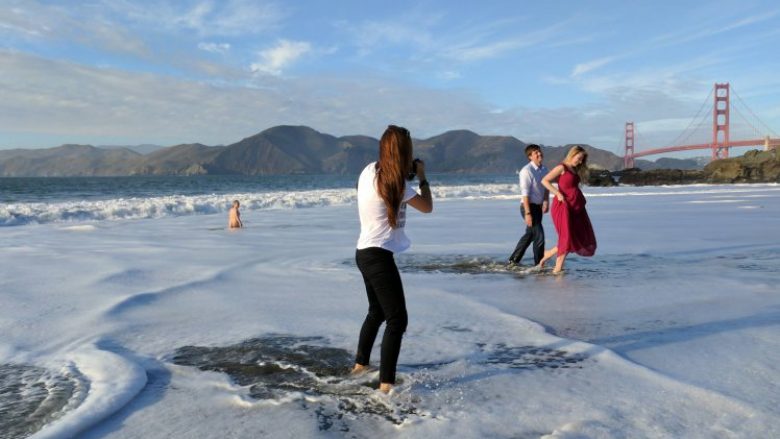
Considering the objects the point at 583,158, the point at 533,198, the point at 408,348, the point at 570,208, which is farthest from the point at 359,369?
the point at 533,198

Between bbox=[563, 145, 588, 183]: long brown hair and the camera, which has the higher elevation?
bbox=[563, 145, 588, 183]: long brown hair

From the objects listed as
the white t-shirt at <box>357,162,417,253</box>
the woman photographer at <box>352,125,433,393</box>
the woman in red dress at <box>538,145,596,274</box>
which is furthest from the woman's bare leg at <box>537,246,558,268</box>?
the white t-shirt at <box>357,162,417,253</box>

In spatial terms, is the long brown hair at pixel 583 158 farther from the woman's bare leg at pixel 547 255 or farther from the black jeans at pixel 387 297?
the black jeans at pixel 387 297

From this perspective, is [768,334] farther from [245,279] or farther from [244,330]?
[245,279]

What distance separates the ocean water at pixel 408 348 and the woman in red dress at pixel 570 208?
0.35 m

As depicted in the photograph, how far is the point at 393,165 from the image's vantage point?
3.14 meters

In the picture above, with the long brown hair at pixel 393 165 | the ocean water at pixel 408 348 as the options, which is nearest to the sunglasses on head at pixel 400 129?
the long brown hair at pixel 393 165

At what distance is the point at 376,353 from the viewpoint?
4.15 metres

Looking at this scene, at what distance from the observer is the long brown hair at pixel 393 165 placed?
3.12 metres

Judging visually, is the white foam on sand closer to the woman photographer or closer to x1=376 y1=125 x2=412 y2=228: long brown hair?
the woman photographer

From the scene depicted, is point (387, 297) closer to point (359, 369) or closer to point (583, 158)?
point (359, 369)

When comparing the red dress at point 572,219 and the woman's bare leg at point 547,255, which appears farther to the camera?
the woman's bare leg at point 547,255

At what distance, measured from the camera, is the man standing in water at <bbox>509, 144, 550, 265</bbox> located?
24.4 feet

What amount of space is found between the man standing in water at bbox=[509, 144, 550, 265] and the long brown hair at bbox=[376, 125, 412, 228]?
4.37 metres
